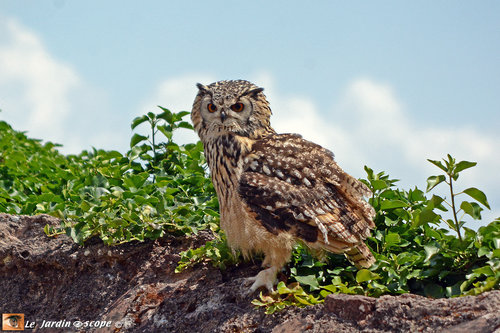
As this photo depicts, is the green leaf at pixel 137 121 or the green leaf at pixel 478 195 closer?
the green leaf at pixel 478 195

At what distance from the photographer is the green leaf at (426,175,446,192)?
3.99 metres

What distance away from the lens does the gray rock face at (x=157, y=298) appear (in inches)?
131

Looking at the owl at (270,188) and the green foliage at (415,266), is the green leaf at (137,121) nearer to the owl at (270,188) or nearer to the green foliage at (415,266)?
the owl at (270,188)

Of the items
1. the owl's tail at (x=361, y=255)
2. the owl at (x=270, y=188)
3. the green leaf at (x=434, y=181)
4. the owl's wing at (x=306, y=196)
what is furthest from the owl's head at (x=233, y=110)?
the green leaf at (x=434, y=181)

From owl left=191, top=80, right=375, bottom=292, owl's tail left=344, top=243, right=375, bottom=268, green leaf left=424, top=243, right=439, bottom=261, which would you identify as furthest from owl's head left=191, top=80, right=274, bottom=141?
green leaf left=424, top=243, right=439, bottom=261

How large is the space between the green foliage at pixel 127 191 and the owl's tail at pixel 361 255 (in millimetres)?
1219

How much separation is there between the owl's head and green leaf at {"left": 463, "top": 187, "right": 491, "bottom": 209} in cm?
168

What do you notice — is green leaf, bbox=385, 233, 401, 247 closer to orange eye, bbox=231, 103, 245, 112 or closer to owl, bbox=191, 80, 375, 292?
owl, bbox=191, 80, 375, 292

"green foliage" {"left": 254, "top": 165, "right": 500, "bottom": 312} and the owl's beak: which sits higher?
the owl's beak

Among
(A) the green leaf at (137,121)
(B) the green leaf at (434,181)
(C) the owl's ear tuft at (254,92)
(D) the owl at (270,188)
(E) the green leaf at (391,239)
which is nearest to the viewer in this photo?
(B) the green leaf at (434,181)

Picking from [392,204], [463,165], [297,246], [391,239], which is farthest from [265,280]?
[463,165]

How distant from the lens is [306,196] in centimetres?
424

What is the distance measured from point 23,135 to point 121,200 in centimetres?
602

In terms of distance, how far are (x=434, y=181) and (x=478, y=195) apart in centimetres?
32
